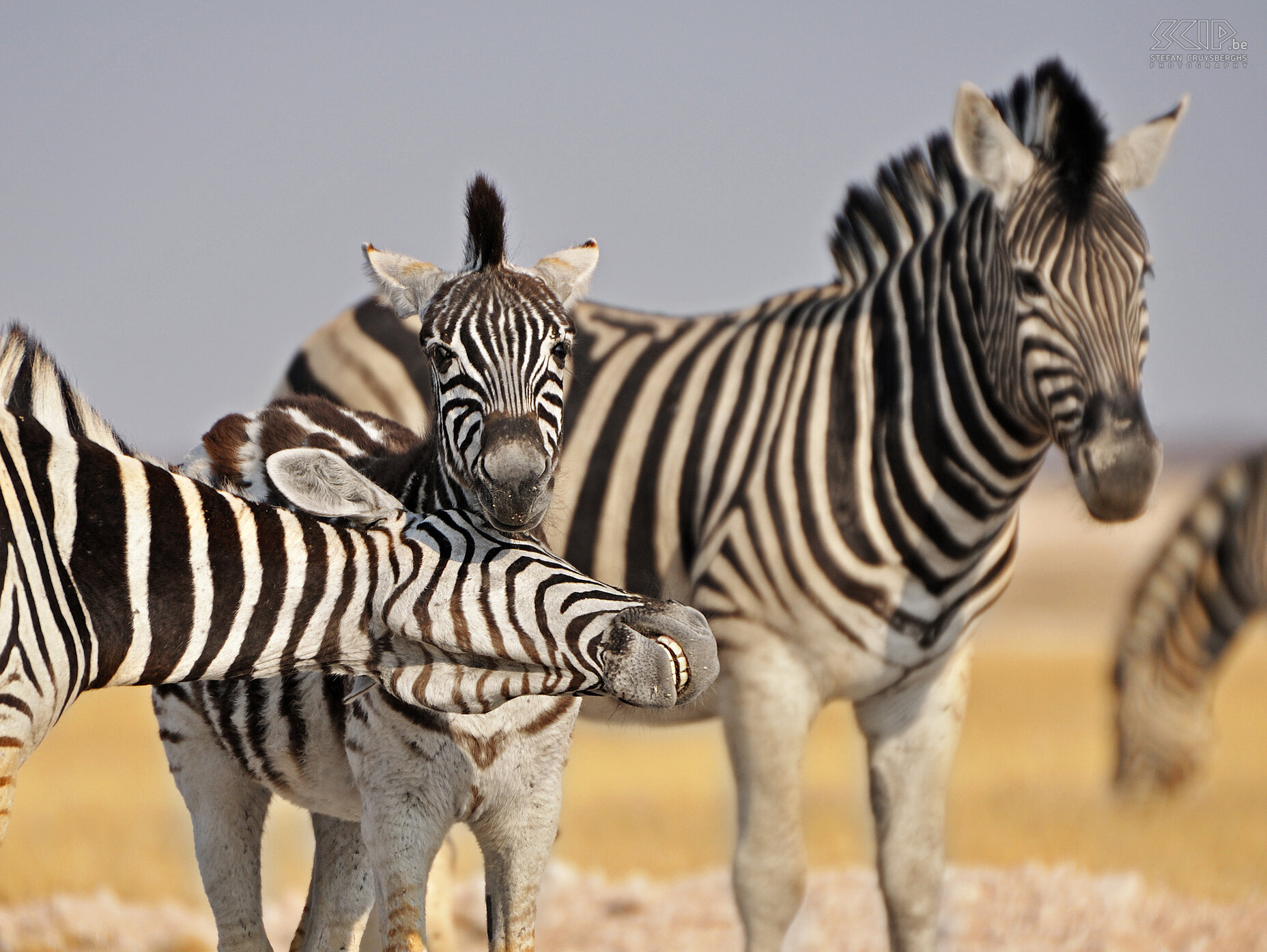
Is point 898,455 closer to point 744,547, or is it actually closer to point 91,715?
point 744,547

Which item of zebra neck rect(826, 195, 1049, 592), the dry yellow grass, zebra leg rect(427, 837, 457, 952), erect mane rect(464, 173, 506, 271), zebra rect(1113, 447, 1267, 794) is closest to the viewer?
zebra rect(1113, 447, 1267, 794)

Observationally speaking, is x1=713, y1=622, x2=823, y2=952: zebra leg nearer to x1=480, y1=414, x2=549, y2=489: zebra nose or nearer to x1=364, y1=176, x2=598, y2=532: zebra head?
x1=364, y1=176, x2=598, y2=532: zebra head

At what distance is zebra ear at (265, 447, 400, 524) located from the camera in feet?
11.5

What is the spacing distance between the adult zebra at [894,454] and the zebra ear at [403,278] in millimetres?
1089

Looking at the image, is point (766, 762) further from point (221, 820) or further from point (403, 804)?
point (221, 820)

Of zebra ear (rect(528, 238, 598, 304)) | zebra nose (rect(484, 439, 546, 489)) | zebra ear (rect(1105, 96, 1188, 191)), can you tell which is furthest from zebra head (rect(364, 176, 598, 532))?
zebra ear (rect(1105, 96, 1188, 191))

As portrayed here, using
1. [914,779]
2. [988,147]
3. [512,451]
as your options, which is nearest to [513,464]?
[512,451]

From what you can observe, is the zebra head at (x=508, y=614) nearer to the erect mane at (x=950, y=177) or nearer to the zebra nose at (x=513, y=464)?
the zebra nose at (x=513, y=464)

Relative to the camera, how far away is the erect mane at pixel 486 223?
4438 mm

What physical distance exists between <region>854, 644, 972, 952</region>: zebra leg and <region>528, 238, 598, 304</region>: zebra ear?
7.95ft

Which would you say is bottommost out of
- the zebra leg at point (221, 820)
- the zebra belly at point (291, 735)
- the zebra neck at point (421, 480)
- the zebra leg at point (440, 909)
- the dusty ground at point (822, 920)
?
the dusty ground at point (822, 920)

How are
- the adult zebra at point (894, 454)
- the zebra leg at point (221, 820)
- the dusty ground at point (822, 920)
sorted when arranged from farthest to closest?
the dusty ground at point (822, 920) < the adult zebra at point (894, 454) < the zebra leg at point (221, 820)

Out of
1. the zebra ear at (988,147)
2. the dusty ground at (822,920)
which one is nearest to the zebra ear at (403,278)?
the zebra ear at (988,147)

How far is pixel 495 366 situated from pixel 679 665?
139cm
